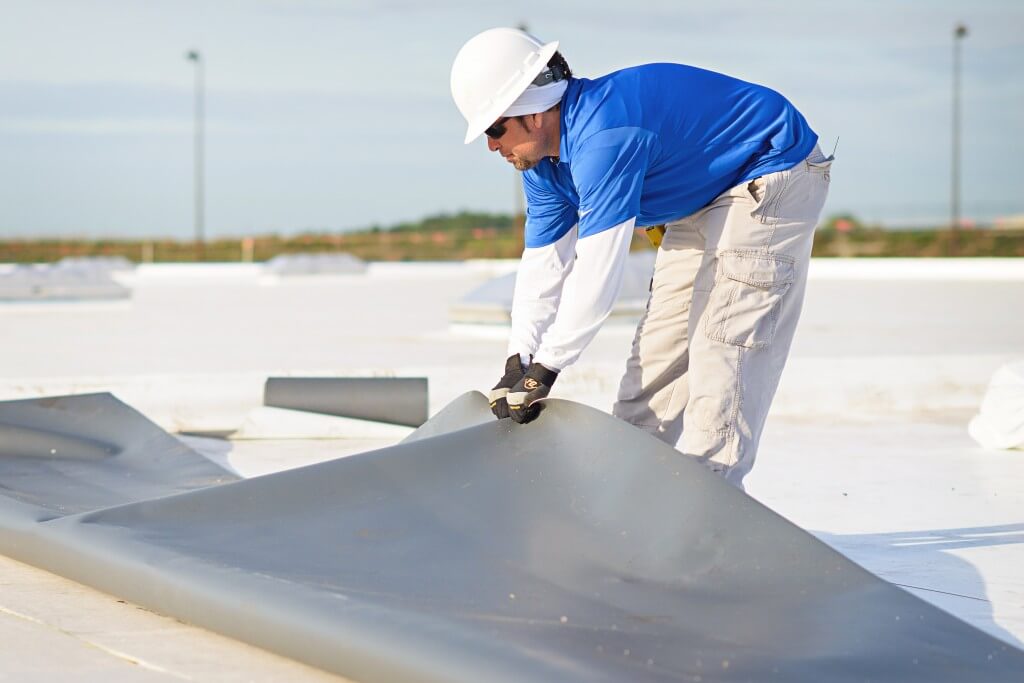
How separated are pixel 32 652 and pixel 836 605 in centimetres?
169

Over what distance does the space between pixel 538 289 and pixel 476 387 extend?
11.5ft

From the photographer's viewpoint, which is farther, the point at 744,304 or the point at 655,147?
the point at 744,304

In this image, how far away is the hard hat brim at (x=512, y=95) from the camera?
3.29 m

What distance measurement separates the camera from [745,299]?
11.6 feet

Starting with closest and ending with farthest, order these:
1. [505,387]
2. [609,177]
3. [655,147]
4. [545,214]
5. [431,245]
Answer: [609,177], [655,147], [505,387], [545,214], [431,245]

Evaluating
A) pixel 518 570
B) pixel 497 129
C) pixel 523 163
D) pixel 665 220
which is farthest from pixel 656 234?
pixel 518 570

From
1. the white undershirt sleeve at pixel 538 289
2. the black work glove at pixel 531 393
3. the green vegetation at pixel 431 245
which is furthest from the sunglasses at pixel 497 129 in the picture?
the green vegetation at pixel 431 245

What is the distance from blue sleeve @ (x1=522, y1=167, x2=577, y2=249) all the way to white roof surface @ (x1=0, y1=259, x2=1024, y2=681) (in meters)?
1.29

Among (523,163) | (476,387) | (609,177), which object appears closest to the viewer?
(609,177)

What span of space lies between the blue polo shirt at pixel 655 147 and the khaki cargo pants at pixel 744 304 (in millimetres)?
69

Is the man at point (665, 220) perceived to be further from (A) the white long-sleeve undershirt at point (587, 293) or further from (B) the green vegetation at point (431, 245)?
(B) the green vegetation at point (431, 245)

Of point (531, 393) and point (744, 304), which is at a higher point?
point (744, 304)

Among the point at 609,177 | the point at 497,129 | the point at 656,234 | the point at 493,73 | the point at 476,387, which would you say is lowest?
the point at 476,387

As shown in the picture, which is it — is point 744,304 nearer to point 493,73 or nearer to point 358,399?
point 493,73
